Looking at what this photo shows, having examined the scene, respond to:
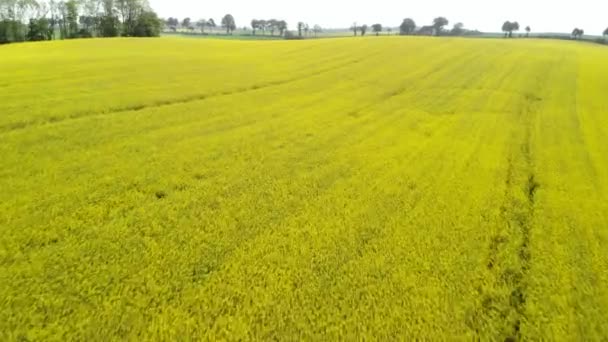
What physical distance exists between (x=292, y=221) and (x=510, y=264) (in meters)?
A: 4.04

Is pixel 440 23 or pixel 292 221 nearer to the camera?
pixel 292 221

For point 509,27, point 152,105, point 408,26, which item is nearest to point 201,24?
point 408,26

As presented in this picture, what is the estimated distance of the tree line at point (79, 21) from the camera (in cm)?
6506

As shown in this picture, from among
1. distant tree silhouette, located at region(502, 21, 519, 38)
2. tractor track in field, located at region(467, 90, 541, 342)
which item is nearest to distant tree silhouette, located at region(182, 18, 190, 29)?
distant tree silhouette, located at region(502, 21, 519, 38)

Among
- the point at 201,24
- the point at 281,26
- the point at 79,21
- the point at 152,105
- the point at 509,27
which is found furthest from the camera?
the point at 201,24

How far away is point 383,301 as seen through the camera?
16.4 ft

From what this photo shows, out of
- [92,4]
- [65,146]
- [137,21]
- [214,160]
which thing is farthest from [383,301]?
[92,4]

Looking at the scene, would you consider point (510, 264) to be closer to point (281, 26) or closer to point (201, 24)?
point (281, 26)

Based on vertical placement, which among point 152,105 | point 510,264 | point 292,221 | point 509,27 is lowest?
point 510,264

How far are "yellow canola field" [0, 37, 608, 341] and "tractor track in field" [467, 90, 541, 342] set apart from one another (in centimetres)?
4

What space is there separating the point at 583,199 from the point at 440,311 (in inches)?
251

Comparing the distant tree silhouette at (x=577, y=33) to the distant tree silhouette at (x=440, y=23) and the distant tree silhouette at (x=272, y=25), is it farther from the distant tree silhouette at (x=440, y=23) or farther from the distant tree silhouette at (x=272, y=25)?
the distant tree silhouette at (x=272, y=25)

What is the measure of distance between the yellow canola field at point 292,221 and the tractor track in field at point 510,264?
0.04 metres

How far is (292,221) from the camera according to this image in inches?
275
